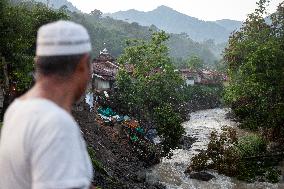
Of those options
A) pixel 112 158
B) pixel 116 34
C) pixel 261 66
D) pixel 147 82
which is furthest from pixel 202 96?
pixel 116 34

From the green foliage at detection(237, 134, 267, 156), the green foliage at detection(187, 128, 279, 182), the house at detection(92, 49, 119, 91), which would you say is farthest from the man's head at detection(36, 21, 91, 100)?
the house at detection(92, 49, 119, 91)

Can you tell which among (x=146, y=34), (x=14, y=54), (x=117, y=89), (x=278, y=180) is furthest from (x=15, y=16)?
(x=146, y=34)

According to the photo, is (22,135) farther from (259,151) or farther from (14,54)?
(259,151)

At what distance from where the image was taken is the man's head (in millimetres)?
1661

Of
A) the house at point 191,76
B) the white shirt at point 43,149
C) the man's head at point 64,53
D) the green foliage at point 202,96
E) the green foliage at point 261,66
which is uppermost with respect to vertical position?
the man's head at point 64,53

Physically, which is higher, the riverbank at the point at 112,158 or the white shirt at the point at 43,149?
the white shirt at the point at 43,149

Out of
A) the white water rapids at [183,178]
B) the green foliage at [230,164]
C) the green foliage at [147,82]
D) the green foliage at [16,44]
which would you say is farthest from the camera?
the green foliage at [147,82]

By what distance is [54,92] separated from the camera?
5.62 ft

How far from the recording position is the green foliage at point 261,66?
71.3 ft

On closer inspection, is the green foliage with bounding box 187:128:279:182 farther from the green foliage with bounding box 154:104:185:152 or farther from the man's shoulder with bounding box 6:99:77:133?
the man's shoulder with bounding box 6:99:77:133

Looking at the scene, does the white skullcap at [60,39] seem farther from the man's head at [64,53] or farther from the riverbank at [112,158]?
the riverbank at [112,158]

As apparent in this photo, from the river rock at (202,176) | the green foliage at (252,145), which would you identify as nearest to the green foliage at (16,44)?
the river rock at (202,176)

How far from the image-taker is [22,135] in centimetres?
158

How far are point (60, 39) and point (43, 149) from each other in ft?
1.53
